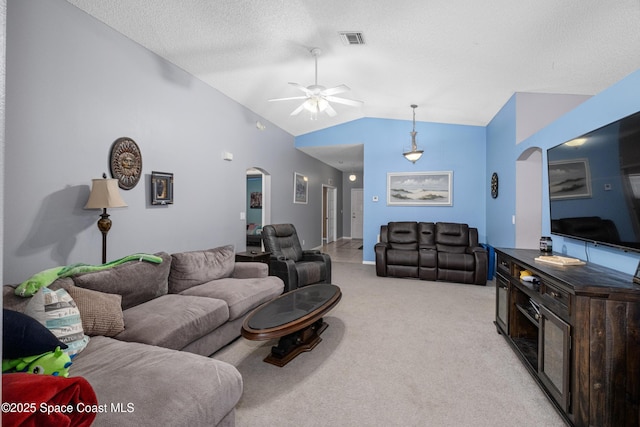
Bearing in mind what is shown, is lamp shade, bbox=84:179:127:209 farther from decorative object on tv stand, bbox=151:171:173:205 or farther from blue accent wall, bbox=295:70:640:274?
blue accent wall, bbox=295:70:640:274

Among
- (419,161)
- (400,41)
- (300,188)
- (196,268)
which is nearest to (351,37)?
(400,41)

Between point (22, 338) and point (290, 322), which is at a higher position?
point (22, 338)

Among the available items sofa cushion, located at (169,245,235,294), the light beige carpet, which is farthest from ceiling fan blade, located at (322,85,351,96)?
the light beige carpet

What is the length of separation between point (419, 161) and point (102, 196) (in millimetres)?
5544

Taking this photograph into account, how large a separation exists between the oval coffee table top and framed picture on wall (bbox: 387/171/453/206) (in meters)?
3.79

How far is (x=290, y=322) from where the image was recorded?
2168mm

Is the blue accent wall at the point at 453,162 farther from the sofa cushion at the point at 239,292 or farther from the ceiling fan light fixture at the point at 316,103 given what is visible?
the sofa cushion at the point at 239,292

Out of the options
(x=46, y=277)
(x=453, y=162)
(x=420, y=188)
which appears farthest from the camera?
(x=420, y=188)

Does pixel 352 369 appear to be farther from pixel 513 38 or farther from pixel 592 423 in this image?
pixel 513 38

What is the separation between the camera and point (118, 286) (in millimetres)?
2277

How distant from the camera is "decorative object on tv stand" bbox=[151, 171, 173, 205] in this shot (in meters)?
3.25

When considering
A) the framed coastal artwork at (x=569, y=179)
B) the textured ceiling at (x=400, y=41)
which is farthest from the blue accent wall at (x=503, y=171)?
the framed coastal artwork at (x=569, y=179)

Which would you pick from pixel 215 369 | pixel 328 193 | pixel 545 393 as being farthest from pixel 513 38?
pixel 328 193

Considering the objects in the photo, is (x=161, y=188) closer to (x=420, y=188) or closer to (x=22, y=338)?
(x=22, y=338)
